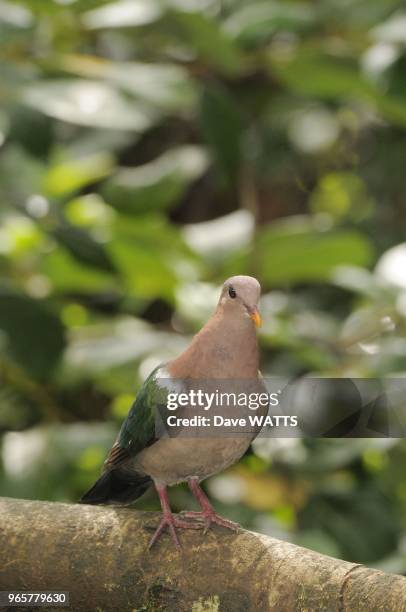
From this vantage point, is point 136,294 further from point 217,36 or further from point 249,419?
point 249,419

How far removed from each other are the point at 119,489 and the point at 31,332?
2.51ft

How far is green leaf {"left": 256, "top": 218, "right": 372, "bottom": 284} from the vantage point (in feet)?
5.99

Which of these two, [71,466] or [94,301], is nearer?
[71,466]

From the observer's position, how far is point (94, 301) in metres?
2.54

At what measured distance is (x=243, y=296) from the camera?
71 centimetres

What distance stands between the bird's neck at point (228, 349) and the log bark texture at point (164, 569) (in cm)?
24

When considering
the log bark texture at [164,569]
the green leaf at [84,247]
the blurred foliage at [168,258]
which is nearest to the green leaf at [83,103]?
the blurred foliage at [168,258]

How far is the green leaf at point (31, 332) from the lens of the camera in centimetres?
162

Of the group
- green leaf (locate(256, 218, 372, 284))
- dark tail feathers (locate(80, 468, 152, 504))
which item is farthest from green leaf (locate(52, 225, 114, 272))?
dark tail feathers (locate(80, 468, 152, 504))

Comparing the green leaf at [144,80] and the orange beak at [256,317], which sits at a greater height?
the green leaf at [144,80]

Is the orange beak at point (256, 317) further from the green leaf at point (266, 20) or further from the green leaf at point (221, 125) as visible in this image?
the green leaf at point (221, 125)

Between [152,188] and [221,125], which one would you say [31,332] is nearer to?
[152,188]

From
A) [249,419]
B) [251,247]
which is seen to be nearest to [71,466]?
[251,247]

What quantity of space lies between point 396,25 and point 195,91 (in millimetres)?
412
